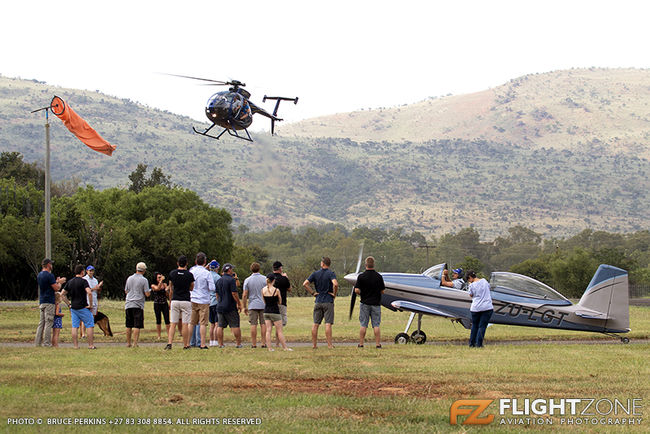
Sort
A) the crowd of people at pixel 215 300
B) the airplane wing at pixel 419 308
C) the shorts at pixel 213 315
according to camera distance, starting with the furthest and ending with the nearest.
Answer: the airplane wing at pixel 419 308
the shorts at pixel 213 315
the crowd of people at pixel 215 300

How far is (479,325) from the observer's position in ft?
66.9

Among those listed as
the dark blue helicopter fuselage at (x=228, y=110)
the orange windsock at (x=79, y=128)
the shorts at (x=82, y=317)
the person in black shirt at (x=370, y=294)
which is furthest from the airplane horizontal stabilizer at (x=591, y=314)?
the orange windsock at (x=79, y=128)

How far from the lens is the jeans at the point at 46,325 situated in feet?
65.1

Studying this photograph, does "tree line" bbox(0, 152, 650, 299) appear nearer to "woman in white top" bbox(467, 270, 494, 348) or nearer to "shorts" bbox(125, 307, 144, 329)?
"woman in white top" bbox(467, 270, 494, 348)

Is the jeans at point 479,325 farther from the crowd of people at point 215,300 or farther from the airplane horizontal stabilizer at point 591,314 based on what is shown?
the airplane horizontal stabilizer at point 591,314

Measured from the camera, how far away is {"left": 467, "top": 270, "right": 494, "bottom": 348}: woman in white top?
2011 centimetres

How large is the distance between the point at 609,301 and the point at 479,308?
5.26m

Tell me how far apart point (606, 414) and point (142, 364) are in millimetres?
8295

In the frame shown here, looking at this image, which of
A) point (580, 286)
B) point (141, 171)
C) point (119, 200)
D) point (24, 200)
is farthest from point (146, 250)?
point (580, 286)

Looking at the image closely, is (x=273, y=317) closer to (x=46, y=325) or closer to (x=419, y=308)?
(x=419, y=308)

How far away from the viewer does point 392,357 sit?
1716cm

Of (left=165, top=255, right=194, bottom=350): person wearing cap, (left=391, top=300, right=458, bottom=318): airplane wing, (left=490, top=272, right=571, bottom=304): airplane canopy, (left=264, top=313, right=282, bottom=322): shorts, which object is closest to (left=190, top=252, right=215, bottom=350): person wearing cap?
(left=165, top=255, right=194, bottom=350): person wearing cap

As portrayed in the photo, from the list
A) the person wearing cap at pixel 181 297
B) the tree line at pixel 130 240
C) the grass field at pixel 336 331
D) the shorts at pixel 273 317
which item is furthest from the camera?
the tree line at pixel 130 240

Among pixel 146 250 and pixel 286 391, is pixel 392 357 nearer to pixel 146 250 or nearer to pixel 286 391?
pixel 286 391
